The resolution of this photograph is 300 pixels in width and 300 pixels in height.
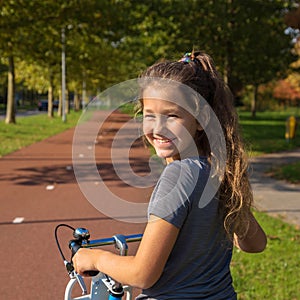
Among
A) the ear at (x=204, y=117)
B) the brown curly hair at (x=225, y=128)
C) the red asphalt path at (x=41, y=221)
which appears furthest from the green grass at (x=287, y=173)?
the ear at (x=204, y=117)

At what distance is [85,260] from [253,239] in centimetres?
71

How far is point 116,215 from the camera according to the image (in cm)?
172

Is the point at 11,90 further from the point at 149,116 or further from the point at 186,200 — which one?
the point at 186,200

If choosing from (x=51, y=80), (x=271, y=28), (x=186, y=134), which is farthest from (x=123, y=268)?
(x=51, y=80)

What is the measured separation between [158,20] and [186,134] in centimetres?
1671

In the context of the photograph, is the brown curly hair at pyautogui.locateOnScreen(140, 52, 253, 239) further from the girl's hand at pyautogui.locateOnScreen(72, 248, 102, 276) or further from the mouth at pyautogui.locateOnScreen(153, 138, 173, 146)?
the girl's hand at pyautogui.locateOnScreen(72, 248, 102, 276)

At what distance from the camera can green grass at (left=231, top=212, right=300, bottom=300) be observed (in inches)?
172

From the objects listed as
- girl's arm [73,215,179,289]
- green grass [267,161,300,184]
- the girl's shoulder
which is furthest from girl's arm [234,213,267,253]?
green grass [267,161,300,184]

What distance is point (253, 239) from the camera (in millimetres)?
1914

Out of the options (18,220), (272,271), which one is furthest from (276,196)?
(18,220)

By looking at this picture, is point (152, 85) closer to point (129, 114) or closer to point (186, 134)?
point (186, 134)

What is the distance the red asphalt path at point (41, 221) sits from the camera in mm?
4371

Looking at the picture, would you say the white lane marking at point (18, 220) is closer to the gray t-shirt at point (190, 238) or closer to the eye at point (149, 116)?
the gray t-shirt at point (190, 238)

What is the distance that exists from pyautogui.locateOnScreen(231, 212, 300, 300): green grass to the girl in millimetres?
2794
